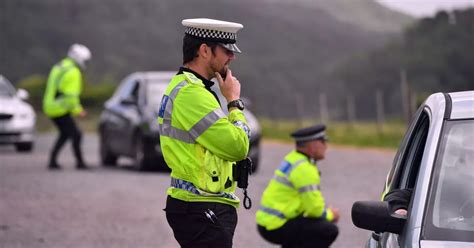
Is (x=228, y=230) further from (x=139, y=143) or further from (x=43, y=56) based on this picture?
(x=43, y=56)

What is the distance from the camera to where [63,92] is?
2069 centimetres

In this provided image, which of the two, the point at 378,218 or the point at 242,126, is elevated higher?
the point at 242,126

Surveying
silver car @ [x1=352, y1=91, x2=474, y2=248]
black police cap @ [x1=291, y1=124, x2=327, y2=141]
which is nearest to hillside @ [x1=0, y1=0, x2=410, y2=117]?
black police cap @ [x1=291, y1=124, x2=327, y2=141]

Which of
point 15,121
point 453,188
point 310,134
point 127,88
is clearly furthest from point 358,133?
point 453,188

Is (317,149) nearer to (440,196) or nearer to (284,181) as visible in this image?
(284,181)

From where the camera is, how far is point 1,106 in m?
26.3

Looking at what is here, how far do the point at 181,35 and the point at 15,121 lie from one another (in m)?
83.5

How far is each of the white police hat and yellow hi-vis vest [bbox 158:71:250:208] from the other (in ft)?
0.63

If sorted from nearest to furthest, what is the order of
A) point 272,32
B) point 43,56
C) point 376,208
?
point 376,208
point 43,56
point 272,32

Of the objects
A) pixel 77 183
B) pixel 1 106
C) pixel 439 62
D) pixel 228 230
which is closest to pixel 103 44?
pixel 439 62

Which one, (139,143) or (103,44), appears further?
(103,44)

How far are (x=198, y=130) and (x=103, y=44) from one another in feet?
355

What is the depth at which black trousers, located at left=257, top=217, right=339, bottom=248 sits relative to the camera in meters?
9.62

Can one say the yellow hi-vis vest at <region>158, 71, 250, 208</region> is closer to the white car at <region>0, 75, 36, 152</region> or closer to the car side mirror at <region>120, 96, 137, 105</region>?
the car side mirror at <region>120, 96, 137, 105</region>
